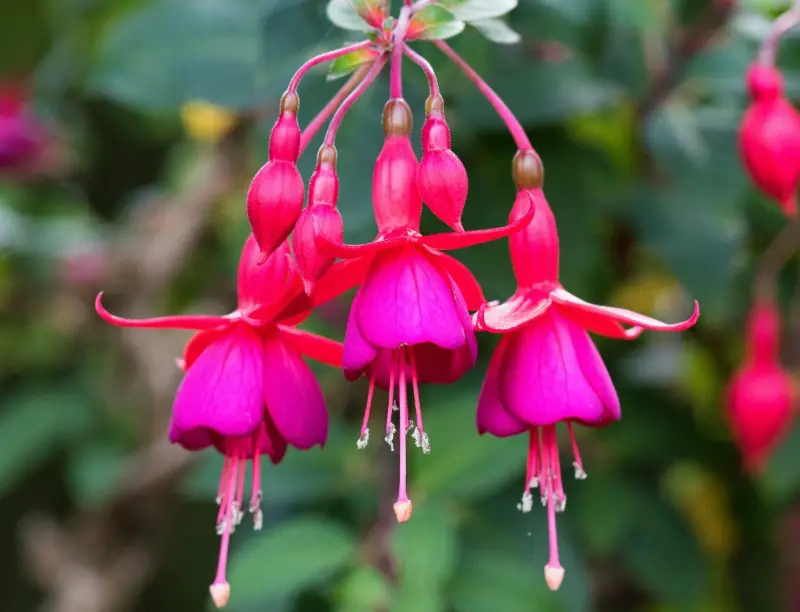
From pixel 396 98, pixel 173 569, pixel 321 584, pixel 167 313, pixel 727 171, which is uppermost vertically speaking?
pixel 396 98

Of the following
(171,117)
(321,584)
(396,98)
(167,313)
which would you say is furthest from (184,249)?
(396,98)

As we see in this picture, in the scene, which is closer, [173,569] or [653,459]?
[653,459]

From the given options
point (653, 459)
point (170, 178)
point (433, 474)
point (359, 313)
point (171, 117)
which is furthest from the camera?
point (170, 178)

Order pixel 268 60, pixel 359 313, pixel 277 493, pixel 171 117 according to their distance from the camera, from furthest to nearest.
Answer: pixel 171 117, pixel 277 493, pixel 268 60, pixel 359 313

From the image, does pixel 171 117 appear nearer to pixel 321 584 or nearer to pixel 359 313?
pixel 321 584

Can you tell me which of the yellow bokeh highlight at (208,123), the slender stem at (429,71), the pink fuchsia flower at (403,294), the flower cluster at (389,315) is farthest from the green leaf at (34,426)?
the slender stem at (429,71)

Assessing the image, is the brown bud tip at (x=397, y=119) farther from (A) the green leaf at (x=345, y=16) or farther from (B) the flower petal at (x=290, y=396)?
(B) the flower petal at (x=290, y=396)
